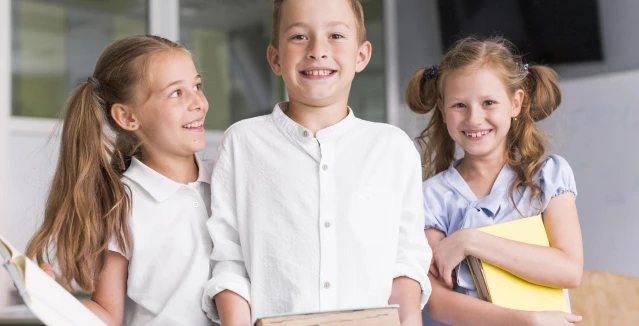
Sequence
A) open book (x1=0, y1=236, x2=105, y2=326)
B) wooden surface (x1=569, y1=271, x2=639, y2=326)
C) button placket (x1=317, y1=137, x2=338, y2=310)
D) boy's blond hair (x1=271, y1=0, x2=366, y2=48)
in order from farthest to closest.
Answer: wooden surface (x1=569, y1=271, x2=639, y2=326) → boy's blond hair (x1=271, y1=0, x2=366, y2=48) → button placket (x1=317, y1=137, x2=338, y2=310) → open book (x1=0, y1=236, x2=105, y2=326)

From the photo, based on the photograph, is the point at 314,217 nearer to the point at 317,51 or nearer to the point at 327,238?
the point at 327,238

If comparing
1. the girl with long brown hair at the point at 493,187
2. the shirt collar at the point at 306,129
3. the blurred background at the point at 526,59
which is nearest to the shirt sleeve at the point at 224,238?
the shirt collar at the point at 306,129

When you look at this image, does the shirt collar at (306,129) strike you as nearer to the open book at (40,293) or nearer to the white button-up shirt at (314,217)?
the white button-up shirt at (314,217)

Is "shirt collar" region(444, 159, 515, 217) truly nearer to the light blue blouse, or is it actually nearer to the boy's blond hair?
the light blue blouse

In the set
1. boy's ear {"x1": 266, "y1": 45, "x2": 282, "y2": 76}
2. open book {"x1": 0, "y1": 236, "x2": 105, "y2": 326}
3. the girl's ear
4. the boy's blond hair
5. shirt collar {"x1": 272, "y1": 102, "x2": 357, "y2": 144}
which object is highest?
the boy's blond hair

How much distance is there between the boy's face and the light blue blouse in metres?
0.41

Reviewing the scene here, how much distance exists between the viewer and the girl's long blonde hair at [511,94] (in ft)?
5.56

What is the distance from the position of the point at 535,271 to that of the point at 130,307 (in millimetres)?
805

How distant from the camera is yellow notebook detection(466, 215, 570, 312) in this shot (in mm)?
1545

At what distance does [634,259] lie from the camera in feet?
9.31

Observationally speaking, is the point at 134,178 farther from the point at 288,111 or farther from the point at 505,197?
the point at 505,197

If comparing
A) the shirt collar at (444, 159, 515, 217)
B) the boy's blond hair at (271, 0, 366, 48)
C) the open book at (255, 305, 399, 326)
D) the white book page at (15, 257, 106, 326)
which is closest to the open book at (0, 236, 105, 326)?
the white book page at (15, 257, 106, 326)

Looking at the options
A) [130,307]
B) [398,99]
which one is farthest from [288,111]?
[398,99]

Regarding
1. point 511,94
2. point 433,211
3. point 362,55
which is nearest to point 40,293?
point 362,55
